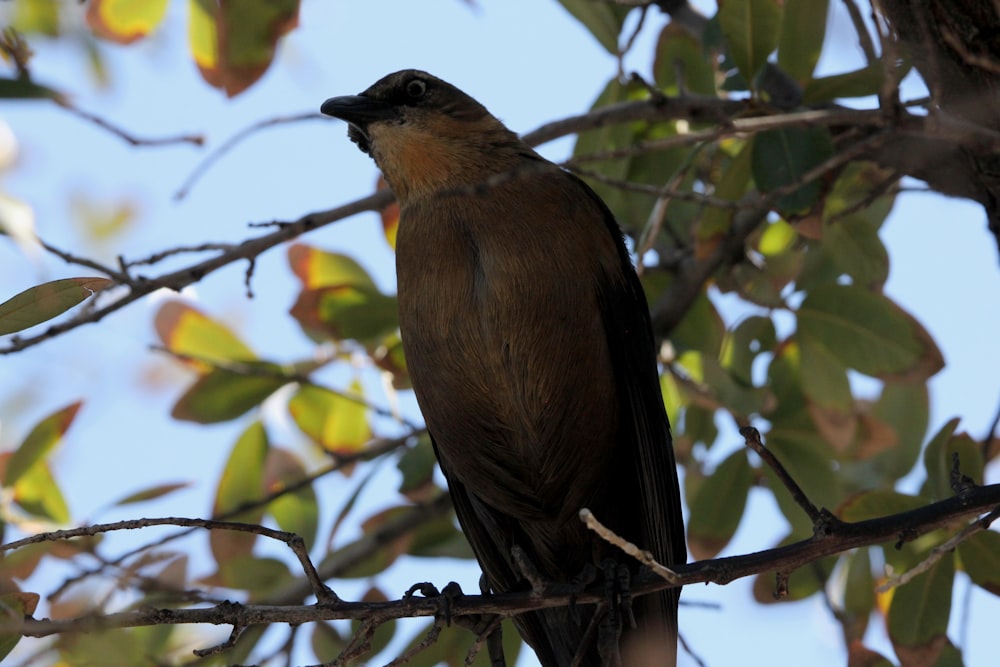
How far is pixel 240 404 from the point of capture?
432cm

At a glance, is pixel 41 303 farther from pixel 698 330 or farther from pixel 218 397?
pixel 698 330

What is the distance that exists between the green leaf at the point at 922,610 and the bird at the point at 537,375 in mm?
631

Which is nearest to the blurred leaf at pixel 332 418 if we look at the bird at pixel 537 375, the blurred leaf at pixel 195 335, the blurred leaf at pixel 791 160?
the blurred leaf at pixel 195 335

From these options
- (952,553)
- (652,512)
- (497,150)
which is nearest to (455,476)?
(652,512)

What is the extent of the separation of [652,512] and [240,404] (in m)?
1.79

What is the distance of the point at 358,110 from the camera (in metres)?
3.75

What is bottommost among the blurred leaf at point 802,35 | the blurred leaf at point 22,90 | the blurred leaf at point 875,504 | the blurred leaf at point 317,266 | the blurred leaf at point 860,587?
the blurred leaf at point 875,504

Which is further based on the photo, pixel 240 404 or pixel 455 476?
pixel 240 404

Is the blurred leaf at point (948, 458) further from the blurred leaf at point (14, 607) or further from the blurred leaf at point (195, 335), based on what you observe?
the blurred leaf at point (195, 335)

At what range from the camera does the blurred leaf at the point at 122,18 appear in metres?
3.99

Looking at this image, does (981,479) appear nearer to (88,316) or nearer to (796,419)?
(796,419)

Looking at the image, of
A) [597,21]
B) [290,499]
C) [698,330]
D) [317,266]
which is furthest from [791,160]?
[290,499]

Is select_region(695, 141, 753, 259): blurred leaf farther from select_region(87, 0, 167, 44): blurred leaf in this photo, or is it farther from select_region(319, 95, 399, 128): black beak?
select_region(87, 0, 167, 44): blurred leaf

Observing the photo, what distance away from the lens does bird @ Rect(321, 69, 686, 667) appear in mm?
3137
